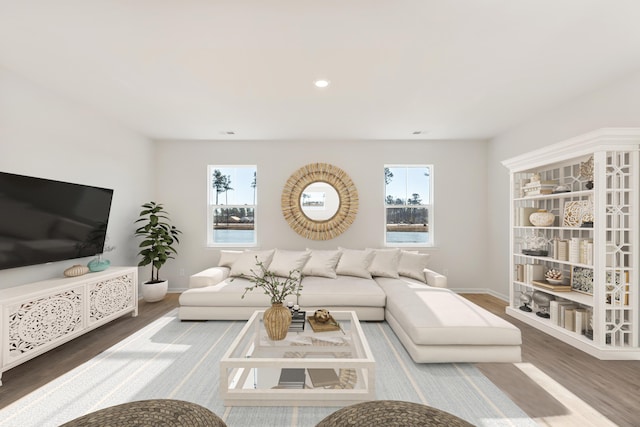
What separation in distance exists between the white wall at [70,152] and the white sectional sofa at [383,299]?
4.59 feet

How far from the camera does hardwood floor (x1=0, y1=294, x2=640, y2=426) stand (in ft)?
6.49

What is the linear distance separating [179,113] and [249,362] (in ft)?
10.2

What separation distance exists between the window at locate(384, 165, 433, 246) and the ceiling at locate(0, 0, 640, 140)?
4.53 feet

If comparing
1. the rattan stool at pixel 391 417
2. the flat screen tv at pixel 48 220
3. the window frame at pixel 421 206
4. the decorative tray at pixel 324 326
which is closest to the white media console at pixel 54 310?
the flat screen tv at pixel 48 220

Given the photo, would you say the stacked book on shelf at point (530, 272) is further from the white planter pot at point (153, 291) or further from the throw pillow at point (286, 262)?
the white planter pot at point (153, 291)

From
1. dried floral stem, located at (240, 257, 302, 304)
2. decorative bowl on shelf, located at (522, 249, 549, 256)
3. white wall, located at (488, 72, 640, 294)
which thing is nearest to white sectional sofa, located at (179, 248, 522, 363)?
dried floral stem, located at (240, 257, 302, 304)

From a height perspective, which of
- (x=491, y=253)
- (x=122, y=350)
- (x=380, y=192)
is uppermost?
(x=380, y=192)

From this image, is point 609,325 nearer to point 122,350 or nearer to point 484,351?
point 484,351

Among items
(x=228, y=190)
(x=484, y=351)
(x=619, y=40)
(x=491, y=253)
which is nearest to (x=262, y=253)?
(x=228, y=190)

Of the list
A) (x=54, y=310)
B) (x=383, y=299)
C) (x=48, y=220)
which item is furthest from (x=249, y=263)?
(x=48, y=220)

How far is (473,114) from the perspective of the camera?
3.71 meters

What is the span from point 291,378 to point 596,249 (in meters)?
2.90

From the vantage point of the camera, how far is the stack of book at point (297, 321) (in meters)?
2.56

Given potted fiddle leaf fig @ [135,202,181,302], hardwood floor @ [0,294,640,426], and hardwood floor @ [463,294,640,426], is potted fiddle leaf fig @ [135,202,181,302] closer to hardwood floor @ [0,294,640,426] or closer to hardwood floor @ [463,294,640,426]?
hardwood floor @ [0,294,640,426]
